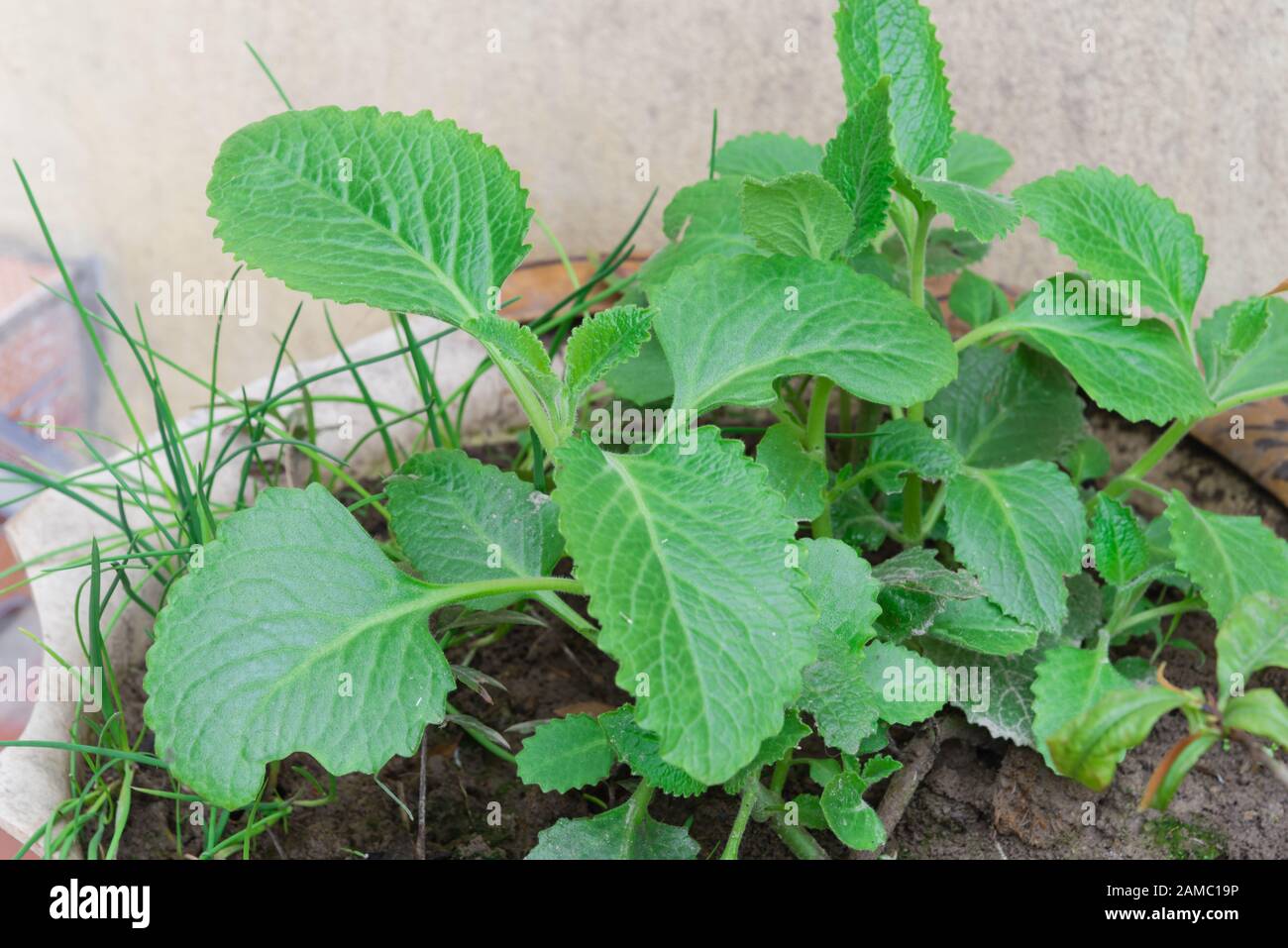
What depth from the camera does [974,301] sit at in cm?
84

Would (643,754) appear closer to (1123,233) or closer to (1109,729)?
(1109,729)

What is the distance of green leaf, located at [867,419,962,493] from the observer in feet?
2.23

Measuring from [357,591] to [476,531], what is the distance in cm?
10

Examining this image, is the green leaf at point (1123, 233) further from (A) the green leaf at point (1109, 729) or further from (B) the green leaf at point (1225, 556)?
(A) the green leaf at point (1109, 729)

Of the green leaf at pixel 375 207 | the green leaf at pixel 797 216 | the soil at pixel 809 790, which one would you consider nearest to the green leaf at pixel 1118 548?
the soil at pixel 809 790

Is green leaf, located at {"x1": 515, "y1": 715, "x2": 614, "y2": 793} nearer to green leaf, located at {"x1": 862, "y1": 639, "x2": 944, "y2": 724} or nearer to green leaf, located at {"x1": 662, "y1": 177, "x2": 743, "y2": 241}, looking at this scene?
green leaf, located at {"x1": 862, "y1": 639, "x2": 944, "y2": 724}

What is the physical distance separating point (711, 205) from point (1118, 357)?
0.26 metres

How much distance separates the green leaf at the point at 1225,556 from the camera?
2.10 feet

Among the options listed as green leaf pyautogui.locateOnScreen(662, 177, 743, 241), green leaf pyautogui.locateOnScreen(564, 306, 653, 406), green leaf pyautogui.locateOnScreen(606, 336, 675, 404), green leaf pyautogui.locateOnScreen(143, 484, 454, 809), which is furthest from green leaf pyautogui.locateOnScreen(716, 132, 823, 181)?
green leaf pyautogui.locateOnScreen(143, 484, 454, 809)

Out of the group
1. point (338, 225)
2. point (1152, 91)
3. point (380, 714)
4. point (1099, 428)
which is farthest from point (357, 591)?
point (1152, 91)

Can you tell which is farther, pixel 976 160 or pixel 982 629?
pixel 976 160

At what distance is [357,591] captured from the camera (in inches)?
23.0

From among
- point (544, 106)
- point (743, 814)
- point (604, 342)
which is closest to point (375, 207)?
point (604, 342)

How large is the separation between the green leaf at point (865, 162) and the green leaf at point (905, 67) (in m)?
0.04
